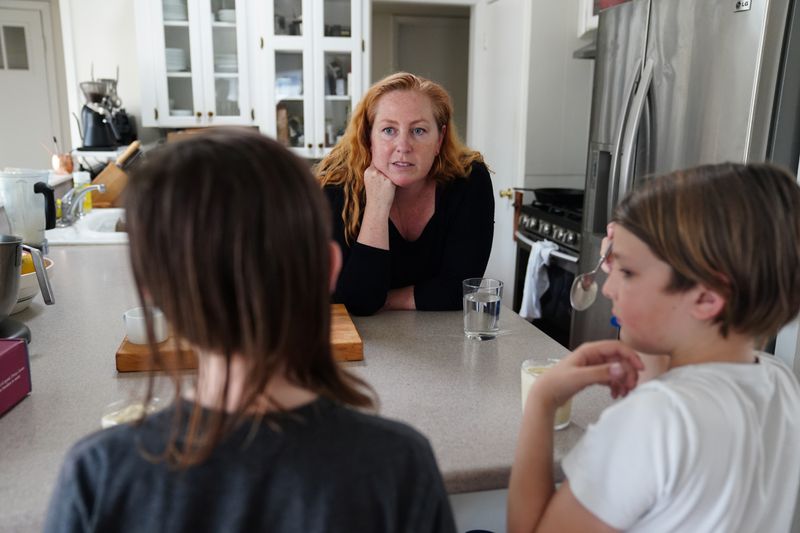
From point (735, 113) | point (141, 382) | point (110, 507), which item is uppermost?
point (735, 113)

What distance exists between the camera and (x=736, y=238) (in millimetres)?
726

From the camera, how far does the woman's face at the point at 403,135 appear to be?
5.40 ft

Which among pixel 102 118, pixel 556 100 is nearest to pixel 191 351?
pixel 556 100

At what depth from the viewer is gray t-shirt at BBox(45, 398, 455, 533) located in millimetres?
562

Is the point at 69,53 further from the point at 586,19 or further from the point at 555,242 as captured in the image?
the point at 555,242

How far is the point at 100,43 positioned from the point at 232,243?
14.1ft

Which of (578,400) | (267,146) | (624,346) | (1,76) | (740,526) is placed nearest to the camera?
(267,146)

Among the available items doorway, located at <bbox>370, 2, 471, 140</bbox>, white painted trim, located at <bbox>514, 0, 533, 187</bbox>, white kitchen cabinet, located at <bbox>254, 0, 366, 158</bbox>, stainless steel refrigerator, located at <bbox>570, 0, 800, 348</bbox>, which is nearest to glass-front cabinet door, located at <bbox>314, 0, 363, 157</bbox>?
white kitchen cabinet, located at <bbox>254, 0, 366, 158</bbox>

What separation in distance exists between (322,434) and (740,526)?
20.3 inches

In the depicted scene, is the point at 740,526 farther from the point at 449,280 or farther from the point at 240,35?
the point at 240,35

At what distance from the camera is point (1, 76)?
523cm

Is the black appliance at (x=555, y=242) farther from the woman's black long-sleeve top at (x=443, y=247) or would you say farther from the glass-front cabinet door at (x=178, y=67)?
the glass-front cabinet door at (x=178, y=67)

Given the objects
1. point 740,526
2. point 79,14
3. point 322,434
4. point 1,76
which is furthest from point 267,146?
point 1,76

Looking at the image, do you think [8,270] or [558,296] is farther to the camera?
[558,296]
